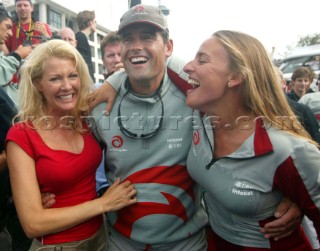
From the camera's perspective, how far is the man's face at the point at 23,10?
5010 mm

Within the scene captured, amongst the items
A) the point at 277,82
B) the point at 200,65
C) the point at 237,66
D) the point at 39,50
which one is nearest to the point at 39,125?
the point at 39,50

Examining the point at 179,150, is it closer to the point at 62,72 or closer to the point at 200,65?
the point at 200,65

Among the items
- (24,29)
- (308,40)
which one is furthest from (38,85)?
(308,40)

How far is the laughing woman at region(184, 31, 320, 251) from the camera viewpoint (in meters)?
1.77

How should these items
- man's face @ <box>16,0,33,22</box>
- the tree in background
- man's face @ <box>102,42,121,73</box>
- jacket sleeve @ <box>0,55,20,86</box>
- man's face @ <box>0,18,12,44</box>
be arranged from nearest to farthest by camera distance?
jacket sleeve @ <box>0,55,20,86</box>
man's face @ <box>0,18,12,44</box>
man's face @ <box>102,42,121,73</box>
man's face @ <box>16,0,33,22</box>
the tree in background

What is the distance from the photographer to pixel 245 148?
1873mm

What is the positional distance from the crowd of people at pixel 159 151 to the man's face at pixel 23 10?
11.0 ft

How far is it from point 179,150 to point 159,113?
0.98 feet

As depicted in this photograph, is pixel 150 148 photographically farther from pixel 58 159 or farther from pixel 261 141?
pixel 261 141

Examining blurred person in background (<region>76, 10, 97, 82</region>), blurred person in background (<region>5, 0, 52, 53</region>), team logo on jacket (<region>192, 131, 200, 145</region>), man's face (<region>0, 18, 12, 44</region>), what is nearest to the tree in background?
blurred person in background (<region>76, 10, 97, 82</region>)

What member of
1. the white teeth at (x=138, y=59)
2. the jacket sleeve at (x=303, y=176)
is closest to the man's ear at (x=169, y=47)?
the white teeth at (x=138, y=59)

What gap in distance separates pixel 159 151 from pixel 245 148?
23.4 inches

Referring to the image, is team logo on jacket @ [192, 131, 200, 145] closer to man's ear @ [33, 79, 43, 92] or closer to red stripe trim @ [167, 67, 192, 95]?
red stripe trim @ [167, 67, 192, 95]

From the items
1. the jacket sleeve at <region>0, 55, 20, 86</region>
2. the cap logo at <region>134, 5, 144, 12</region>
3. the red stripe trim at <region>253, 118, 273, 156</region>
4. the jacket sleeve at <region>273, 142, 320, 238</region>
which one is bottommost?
the jacket sleeve at <region>273, 142, 320, 238</region>
